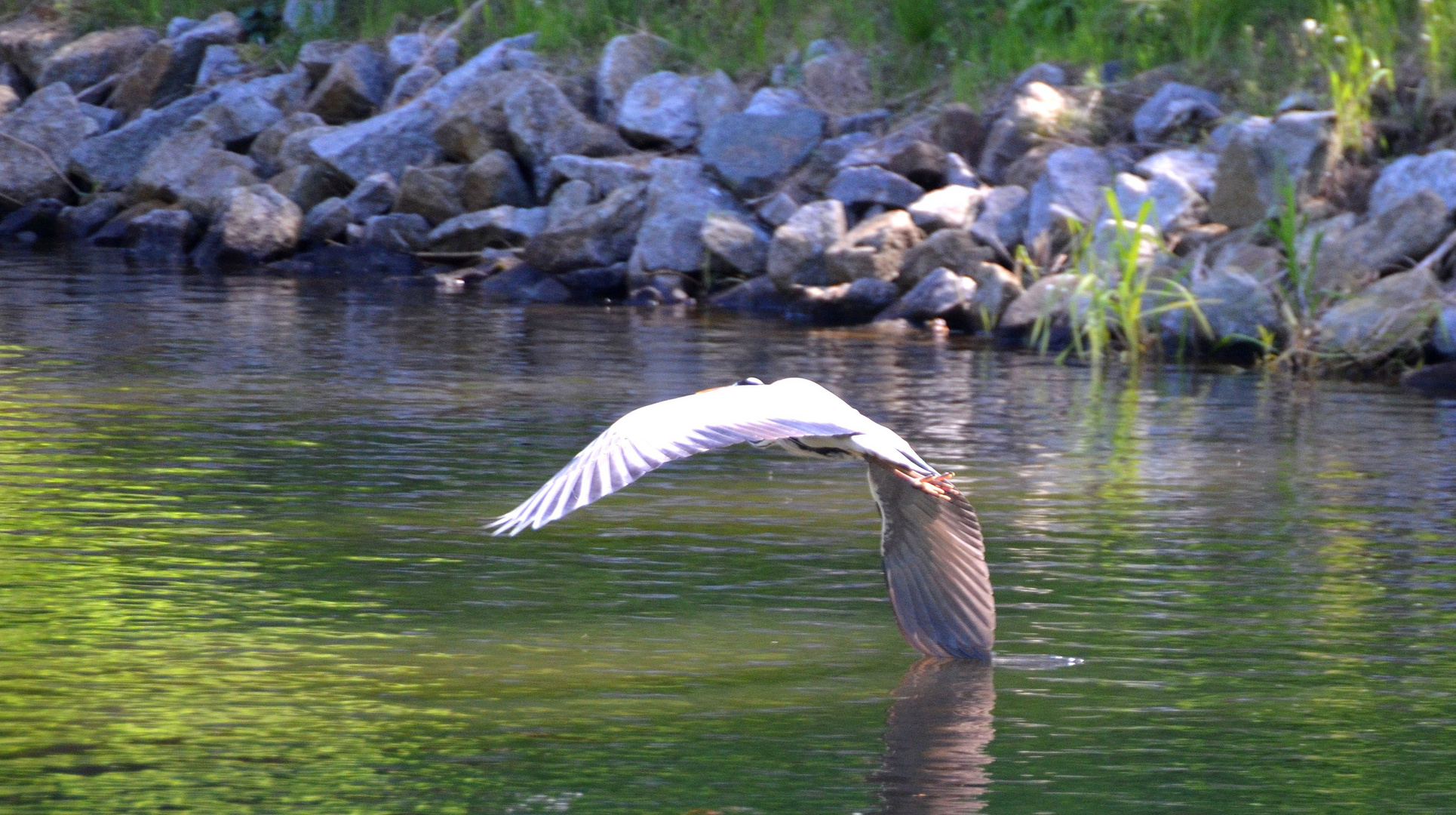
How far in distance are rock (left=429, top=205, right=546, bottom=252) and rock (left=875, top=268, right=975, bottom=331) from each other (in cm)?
321

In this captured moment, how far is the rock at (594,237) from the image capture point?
14.9 meters

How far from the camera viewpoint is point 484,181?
1614cm

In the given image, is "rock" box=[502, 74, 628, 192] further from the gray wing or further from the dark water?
the gray wing

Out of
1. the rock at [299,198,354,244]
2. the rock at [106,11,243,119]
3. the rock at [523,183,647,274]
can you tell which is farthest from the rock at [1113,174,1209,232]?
the rock at [106,11,243,119]

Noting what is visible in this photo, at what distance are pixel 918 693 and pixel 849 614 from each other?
2.67 feet

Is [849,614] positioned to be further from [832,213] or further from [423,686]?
[832,213]

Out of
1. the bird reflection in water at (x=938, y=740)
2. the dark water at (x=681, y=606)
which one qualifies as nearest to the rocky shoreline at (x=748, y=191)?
the dark water at (x=681, y=606)

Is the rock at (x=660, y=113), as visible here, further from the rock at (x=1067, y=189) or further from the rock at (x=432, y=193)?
the rock at (x=1067, y=189)

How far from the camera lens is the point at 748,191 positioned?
15.3 meters

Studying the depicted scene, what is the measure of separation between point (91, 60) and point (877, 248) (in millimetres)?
10683

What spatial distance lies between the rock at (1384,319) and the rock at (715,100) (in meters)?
6.04

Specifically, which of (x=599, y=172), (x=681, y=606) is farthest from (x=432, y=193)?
(x=681, y=606)

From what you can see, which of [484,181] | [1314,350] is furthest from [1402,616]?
[484,181]

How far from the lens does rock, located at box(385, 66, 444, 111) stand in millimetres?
18312
